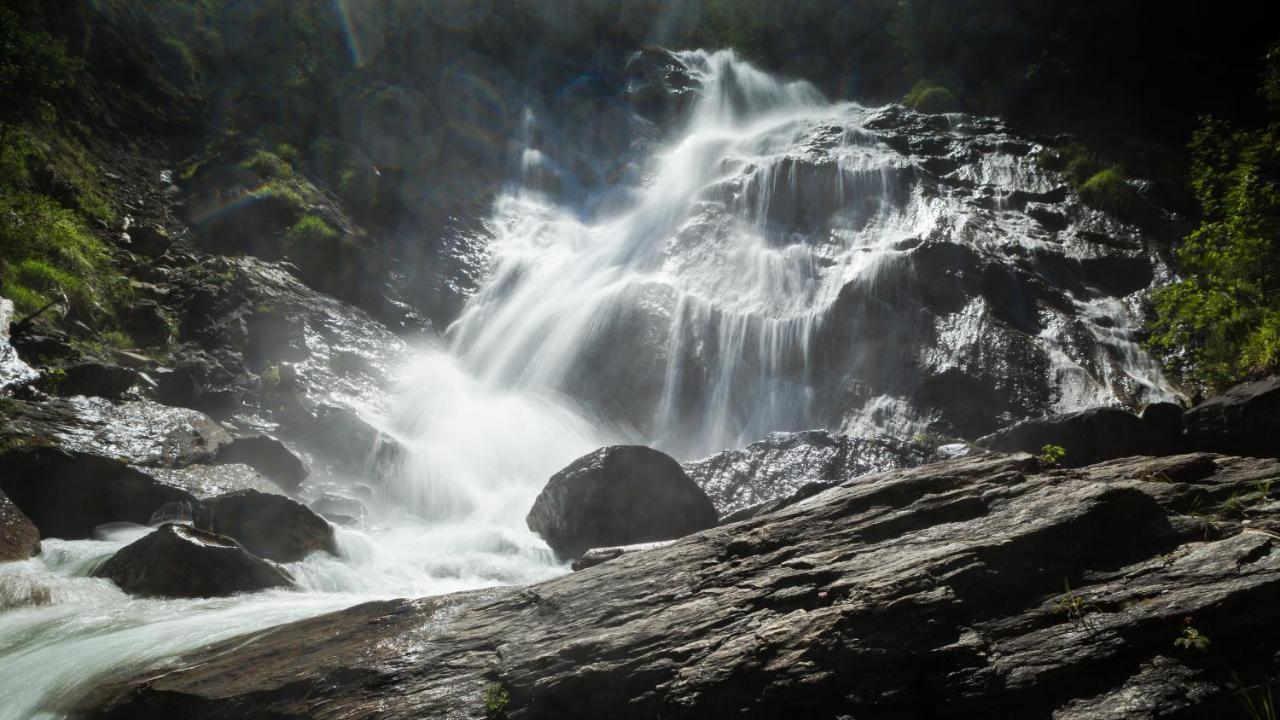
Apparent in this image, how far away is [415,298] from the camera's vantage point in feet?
67.8

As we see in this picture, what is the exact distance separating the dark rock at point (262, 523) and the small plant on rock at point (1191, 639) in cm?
952

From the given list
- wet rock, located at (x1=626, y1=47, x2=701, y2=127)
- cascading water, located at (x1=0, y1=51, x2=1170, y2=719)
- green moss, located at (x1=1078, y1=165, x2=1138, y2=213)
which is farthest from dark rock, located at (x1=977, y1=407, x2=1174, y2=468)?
wet rock, located at (x1=626, y1=47, x2=701, y2=127)

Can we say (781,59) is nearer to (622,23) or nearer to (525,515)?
(622,23)

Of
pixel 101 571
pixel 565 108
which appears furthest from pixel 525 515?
pixel 565 108

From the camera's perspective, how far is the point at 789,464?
463 inches

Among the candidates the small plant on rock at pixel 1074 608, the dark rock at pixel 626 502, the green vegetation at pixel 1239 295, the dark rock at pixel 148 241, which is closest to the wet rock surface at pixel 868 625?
the small plant on rock at pixel 1074 608

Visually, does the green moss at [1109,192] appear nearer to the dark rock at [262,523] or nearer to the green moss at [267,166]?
the dark rock at [262,523]

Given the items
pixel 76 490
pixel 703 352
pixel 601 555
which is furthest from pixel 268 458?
pixel 703 352

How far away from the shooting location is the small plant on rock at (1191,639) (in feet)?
11.8

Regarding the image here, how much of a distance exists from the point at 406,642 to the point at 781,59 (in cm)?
3485

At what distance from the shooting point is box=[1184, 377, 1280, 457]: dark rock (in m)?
9.00

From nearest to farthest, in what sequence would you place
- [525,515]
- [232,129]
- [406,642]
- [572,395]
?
[406,642]
[525,515]
[572,395]
[232,129]

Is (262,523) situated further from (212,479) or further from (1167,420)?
(1167,420)

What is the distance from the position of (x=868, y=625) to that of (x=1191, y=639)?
1599 mm
